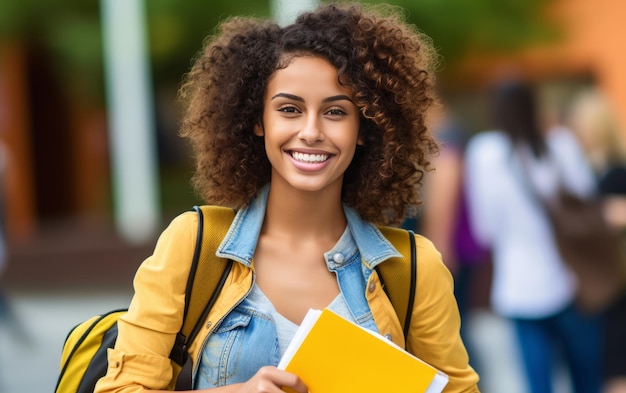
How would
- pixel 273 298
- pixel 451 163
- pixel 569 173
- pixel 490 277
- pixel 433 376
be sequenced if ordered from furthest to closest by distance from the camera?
pixel 490 277 → pixel 451 163 → pixel 569 173 → pixel 273 298 → pixel 433 376

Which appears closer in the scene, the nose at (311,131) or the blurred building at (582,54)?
the nose at (311,131)

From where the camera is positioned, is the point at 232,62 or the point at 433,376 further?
the point at 232,62

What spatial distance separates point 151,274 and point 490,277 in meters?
8.58

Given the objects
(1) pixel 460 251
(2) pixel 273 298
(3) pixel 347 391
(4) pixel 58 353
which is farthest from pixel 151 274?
(4) pixel 58 353

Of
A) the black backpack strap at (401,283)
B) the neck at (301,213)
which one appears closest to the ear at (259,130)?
the neck at (301,213)

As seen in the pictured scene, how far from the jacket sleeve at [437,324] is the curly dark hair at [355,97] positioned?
7.5 inches

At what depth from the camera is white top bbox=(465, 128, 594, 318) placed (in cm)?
518

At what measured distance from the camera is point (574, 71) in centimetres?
1553

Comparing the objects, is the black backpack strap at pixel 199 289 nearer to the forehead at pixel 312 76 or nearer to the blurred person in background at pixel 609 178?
the forehead at pixel 312 76

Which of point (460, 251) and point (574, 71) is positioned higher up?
point (574, 71)

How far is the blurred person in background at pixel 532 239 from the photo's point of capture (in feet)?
16.9

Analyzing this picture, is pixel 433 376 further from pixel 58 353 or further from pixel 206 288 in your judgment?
pixel 58 353

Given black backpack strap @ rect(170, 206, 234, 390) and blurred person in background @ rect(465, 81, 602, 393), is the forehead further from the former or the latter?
blurred person in background @ rect(465, 81, 602, 393)

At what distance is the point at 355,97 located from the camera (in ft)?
7.89
